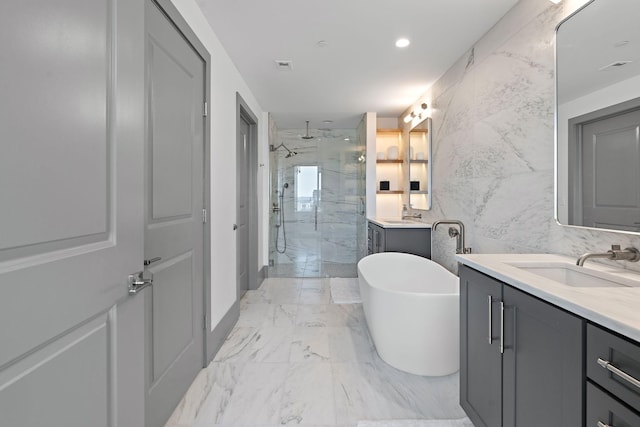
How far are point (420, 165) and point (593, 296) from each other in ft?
10.3

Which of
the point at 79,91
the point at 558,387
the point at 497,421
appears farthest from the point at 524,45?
the point at 79,91

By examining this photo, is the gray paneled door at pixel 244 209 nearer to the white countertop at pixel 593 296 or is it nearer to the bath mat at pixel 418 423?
the bath mat at pixel 418 423

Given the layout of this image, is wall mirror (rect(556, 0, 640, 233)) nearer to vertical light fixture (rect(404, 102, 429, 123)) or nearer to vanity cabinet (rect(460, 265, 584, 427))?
vanity cabinet (rect(460, 265, 584, 427))

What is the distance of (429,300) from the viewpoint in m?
2.03

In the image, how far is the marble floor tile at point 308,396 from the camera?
67.0 inches

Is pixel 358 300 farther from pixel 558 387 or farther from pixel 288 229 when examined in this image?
pixel 558 387

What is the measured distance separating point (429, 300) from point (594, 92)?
138 centimetres

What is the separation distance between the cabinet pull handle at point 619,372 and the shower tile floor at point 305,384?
1148mm

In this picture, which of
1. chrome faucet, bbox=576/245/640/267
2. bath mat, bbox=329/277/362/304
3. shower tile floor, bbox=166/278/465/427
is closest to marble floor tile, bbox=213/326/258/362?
shower tile floor, bbox=166/278/465/427

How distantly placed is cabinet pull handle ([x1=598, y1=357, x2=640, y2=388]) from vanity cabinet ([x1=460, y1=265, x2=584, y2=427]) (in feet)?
0.23

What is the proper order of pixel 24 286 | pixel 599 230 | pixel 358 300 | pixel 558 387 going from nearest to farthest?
pixel 24 286
pixel 558 387
pixel 599 230
pixel 358 300

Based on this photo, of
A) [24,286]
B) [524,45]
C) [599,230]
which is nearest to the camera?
[24,286]

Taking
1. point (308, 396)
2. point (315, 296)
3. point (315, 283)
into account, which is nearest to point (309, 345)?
point (308, 396)

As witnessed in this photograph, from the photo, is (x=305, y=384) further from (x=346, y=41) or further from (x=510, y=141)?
(x=346, y=41)
